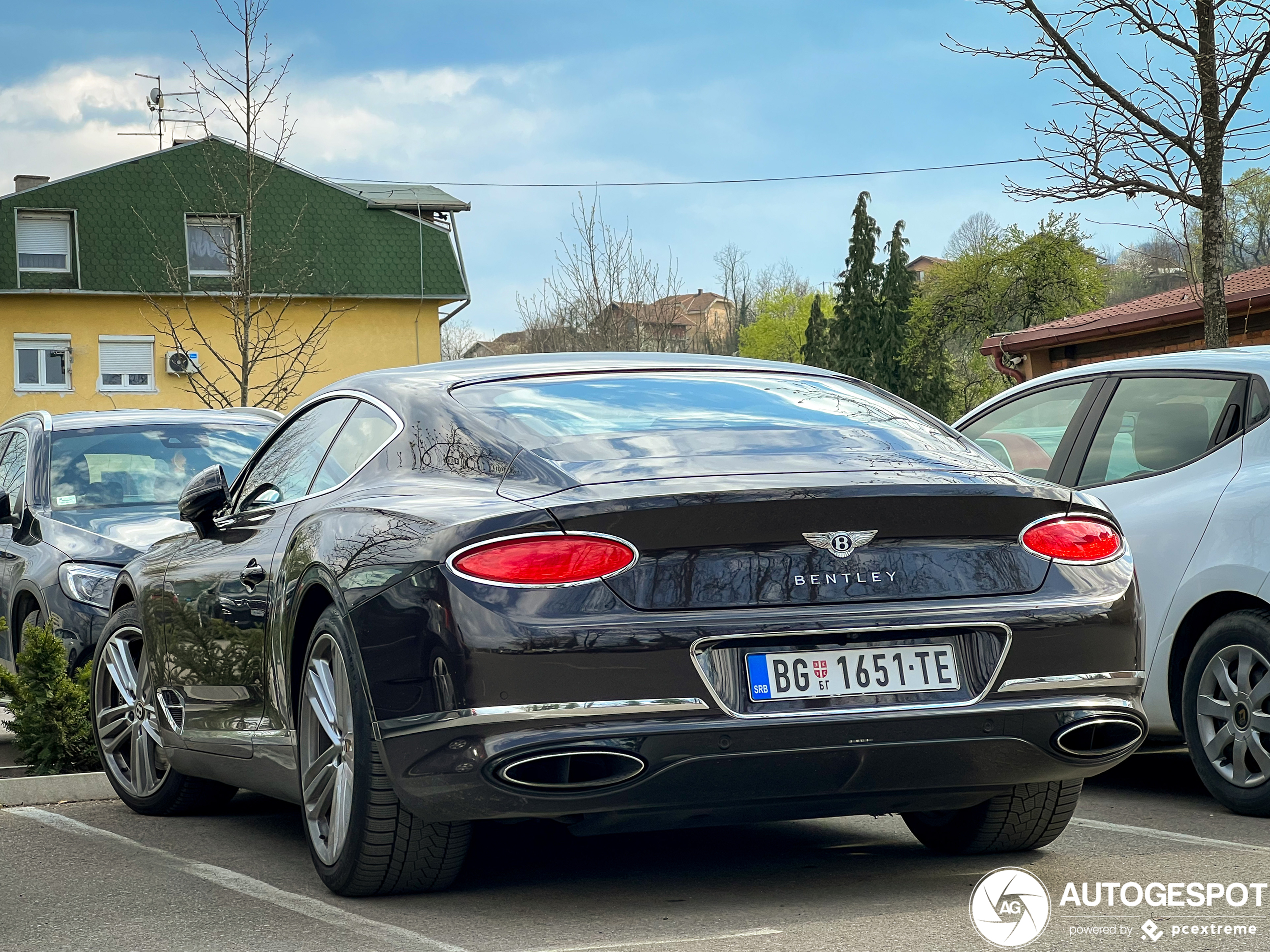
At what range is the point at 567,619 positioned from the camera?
3.88 m

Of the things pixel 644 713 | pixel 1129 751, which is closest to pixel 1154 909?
pixel 1129 751

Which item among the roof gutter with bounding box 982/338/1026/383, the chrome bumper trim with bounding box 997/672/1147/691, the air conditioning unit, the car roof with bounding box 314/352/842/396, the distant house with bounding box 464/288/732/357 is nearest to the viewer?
the chrome bumper trim with bounding box 997/672/1147/691

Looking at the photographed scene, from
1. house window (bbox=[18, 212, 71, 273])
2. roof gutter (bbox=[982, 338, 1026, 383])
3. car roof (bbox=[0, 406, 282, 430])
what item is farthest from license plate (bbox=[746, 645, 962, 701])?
house window (bbox=[18, 212, 71, 273])

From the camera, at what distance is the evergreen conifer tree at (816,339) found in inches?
3489

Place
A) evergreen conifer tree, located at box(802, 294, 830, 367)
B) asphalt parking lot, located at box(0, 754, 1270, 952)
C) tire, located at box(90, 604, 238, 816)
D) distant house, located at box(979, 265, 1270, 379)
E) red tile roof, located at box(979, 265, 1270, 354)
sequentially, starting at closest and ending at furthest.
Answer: asphalt parking lot, located at box(0, 754, 1270, 952), tire, located at box(90, 604, 238, 816), red tile roof, located at box(979, 265, 1270, 354), distant house, located at box(979, 265, 1270, 379), evergreen conifer tree, located at box(802, 294, 830, 367)

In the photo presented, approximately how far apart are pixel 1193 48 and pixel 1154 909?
41.6 ft

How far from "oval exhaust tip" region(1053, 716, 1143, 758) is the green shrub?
4276mm

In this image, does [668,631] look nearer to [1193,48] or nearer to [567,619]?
[567,619]

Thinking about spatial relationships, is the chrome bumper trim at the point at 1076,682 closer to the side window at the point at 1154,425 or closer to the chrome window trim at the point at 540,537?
the chrome window trim at the point at 540,537

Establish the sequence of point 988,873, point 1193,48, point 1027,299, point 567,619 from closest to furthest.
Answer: point 567,619, point 988,873, point 1193,48, point 1027,299

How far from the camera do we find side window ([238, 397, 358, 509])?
5.37 meters

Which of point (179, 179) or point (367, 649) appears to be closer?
point (367, 649)

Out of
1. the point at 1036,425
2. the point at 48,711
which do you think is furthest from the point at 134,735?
the point at 1036,425

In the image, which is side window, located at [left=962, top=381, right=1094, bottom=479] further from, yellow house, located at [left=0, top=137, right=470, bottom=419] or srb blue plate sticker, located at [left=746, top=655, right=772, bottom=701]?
yellow house, located at [left=0, top=137, right=470, bottom=419]
